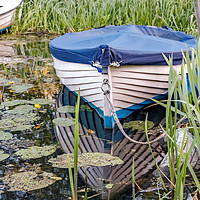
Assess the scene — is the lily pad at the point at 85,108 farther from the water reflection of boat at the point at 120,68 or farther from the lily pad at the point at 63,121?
the lily pad at the point at 63,121

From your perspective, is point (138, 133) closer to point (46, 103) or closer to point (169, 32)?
point (46, 103)

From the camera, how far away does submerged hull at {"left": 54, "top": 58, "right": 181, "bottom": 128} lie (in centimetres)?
357

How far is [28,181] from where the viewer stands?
8.84ft

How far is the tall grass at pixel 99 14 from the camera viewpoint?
7391mm

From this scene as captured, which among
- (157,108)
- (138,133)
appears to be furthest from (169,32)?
(138,133)

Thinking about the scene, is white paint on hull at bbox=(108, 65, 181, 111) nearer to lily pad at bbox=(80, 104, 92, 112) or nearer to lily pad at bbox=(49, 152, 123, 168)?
lily pad at bbox=(80, 104, 92, 112)

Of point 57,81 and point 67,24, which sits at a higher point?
point 67,24

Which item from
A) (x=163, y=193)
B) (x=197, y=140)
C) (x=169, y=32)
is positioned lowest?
(x=163, y=193)

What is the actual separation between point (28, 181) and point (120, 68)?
1.37m

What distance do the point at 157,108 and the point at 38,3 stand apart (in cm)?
563

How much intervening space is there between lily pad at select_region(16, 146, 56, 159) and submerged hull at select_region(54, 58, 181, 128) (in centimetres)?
72

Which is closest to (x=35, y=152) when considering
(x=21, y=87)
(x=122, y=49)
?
(x=122, y=49)

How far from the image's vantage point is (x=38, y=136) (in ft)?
11.5

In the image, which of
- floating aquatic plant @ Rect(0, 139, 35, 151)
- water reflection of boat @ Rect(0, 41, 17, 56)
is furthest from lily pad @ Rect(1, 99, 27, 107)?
water reflection of boat @ Rect(0, 41, 17, 56)
